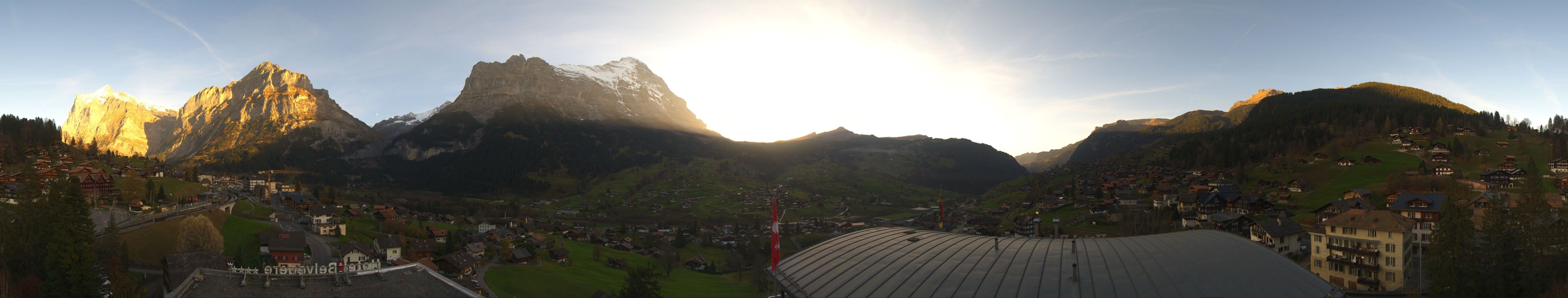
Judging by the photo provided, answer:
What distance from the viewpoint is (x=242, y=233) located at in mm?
64375

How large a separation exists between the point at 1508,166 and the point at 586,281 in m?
129

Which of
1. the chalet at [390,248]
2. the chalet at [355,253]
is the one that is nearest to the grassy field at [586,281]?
the chalet at [390,248]

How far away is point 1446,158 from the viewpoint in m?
96.8

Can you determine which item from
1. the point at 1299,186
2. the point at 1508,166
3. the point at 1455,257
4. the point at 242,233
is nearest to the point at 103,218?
the point at 242,233

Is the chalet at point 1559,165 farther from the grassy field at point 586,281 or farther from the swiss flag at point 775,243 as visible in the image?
the swiss flag at point 775,243

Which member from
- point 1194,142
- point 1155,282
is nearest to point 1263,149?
point 1194,142

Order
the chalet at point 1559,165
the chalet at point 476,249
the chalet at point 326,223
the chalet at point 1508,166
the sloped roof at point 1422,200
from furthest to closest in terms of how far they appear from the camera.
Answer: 1. the chalet at point 1508,166
2. the chalet at point 1559,165
3. the chalet at point 326,223
4. the chalet at point 476,249
5. the sloped roof at point 1422,200

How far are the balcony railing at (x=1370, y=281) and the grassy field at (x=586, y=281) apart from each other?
186 feet

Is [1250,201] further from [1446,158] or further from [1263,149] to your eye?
[1263,149]

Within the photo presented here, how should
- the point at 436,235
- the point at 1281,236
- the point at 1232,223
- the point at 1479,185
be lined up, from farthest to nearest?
the point at 436,235 → the point at 1479,185 → the point at 1232,223 → the point at 1281,236

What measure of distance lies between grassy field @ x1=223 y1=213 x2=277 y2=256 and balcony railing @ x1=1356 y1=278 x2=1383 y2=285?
97.7m

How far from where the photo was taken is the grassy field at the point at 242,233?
59375 mm

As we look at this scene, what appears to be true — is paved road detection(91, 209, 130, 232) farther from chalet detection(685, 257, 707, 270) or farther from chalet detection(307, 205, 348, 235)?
chalet detection(685, 257, 707, 270)

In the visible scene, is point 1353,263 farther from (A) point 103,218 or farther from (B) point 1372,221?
(A) point 103,218
